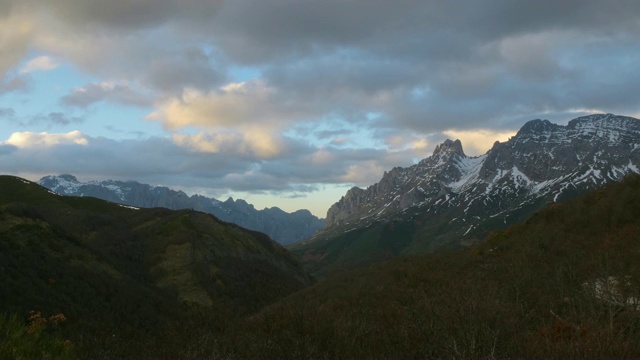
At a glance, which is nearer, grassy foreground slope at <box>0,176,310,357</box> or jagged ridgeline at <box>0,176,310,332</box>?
grassy foreground slope at <box>0,176,310,357</box>

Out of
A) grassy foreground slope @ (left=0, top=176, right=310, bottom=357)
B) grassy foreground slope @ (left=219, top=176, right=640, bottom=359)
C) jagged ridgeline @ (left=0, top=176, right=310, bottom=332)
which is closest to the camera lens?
grassy foreground slope @ (left=219, top=176, right=640, bottom=359)

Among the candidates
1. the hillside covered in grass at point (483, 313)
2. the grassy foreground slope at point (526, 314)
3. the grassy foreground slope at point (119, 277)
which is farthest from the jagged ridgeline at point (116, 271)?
the grassy foreground slope at point (526, 314)

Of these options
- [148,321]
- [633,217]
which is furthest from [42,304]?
[633,217]

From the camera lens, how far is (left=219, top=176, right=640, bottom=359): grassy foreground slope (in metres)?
22.3

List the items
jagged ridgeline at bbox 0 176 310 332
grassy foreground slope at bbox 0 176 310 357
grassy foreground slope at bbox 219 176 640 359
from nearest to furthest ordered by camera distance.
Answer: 1. grassy foreground slope at bbox 219 176 640 359
2. grassy foreground slope at bbox 0 176 310 357
3. jagged ridgeline at bbox 0 176 310 332

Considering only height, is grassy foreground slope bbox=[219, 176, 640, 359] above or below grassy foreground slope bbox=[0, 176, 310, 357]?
above

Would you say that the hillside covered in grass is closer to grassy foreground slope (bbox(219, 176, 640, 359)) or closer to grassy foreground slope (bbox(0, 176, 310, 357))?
grassy foreground slope (bbox(219, 176, 640, 359))

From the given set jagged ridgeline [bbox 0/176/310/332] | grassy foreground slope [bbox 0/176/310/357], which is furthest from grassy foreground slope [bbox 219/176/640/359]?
jagged ridgeline [bbox 0/176/310/332]

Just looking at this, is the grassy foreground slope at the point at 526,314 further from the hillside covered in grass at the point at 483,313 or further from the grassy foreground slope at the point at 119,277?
the grassy foreground slope at the point at 119,277

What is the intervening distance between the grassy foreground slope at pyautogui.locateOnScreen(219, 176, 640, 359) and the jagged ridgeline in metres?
14.4

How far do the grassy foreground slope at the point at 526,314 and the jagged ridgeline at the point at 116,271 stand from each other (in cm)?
1443

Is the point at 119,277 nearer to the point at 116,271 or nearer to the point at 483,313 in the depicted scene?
the point at 116,271

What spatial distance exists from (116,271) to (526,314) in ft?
403

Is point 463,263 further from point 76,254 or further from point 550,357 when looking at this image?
point 76,254
